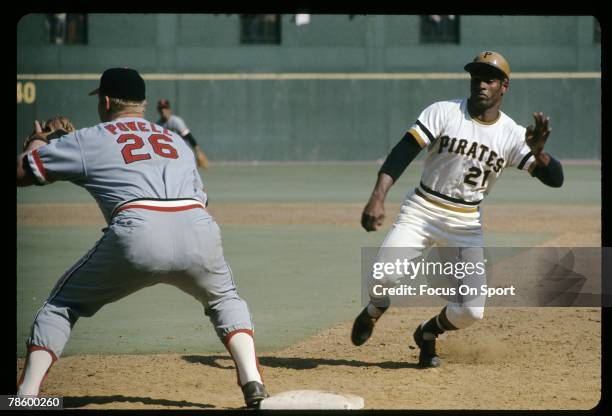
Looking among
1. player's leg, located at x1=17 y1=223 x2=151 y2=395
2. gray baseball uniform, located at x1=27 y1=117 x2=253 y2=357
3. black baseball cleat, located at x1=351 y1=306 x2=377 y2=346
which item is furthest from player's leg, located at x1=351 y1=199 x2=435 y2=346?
player's leg, located at x1=17 y1=223 x2=151 y2=395

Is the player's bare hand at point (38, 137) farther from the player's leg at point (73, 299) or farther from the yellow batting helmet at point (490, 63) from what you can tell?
the yellow batting helmet at point (490, 63)

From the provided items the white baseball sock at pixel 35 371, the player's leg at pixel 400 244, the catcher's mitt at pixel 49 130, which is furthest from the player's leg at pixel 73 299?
the player's leg at pixel 400 244

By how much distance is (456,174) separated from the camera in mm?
7219

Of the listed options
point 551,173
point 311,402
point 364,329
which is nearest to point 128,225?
point 311,402

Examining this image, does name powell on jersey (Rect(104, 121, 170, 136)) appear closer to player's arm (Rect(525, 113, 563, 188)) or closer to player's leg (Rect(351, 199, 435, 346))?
player's leg (Rect(351, 199, 435, 346))

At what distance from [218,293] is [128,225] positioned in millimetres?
708

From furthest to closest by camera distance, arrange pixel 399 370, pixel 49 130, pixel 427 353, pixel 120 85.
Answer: pixel 427 353 < pixel 399 370 < pixel 49 130 < pixel 120 85

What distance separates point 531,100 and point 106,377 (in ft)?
108

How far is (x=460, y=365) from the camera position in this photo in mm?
7582

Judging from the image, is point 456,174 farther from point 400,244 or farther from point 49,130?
point 49,130

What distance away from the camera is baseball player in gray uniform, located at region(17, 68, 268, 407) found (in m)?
5.45

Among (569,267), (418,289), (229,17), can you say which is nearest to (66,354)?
(418,289)

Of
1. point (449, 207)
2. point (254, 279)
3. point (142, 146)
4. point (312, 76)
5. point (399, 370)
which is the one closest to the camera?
point (142, 146)
